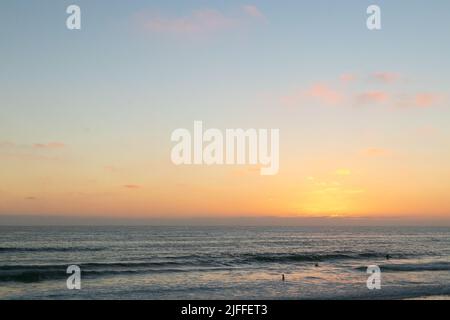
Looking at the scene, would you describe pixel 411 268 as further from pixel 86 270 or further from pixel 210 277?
pixel 86 270

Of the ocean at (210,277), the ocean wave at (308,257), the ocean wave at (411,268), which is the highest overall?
the ocean at (210,277)

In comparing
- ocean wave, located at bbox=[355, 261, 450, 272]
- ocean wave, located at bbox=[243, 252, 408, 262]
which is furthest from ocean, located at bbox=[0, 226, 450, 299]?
ocean wave, located at bbox=[243, 252, 408, 262]

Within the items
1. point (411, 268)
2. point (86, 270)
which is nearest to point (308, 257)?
point (411, 268)

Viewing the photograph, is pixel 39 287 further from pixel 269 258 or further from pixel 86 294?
pixel 269 258

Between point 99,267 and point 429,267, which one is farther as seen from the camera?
point 429,267

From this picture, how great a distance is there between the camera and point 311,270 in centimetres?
4116

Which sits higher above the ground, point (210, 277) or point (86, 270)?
point (86, 270)

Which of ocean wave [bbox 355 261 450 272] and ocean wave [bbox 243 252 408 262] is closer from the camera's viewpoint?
ocean wave [bbox 355 261 450 272]

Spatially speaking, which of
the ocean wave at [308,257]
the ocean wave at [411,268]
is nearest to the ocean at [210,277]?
the ocean wave at [411,268]

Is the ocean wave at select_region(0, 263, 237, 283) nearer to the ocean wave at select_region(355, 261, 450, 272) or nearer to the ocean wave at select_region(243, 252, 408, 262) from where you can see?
the ocean wave at select_region(243, 252, 408, 262)

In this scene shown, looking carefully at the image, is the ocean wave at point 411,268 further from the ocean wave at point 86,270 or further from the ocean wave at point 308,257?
the ocean wave at point 86,270
